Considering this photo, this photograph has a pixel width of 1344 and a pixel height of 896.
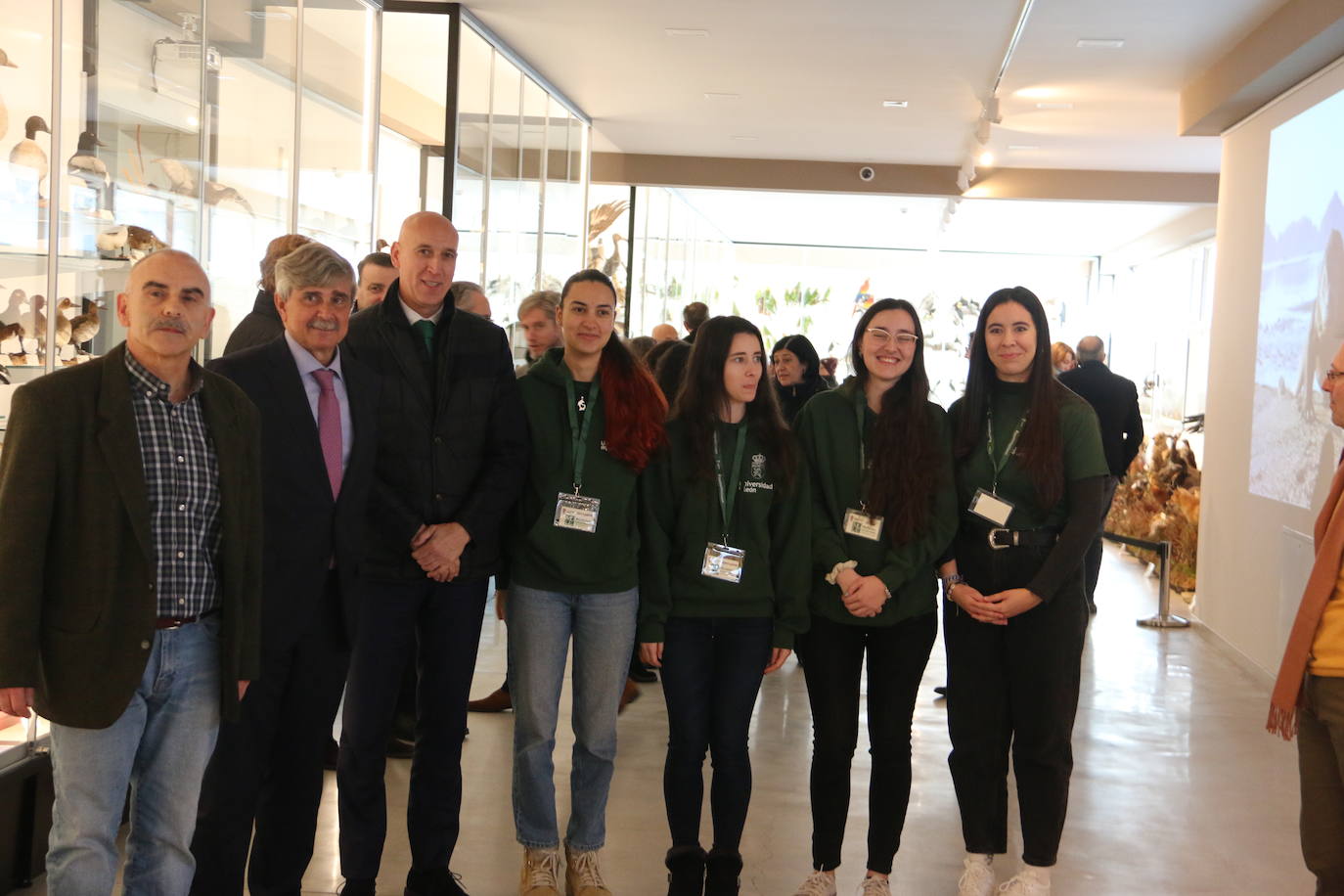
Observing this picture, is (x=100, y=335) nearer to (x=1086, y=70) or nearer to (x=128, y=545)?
(x=128, y=545)

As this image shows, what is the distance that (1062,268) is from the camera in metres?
23.3

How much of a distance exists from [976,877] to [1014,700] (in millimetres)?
549

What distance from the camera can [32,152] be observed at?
361cm

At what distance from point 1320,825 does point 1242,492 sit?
4.90 meters

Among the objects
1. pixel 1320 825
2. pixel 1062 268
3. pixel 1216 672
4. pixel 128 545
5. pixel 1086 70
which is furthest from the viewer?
pixel 1062 268

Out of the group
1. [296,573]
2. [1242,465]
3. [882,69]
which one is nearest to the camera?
[296,573]

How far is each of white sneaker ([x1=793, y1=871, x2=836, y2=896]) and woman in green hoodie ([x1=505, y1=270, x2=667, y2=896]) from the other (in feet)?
1.82

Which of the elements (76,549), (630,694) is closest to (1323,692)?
(76,549)

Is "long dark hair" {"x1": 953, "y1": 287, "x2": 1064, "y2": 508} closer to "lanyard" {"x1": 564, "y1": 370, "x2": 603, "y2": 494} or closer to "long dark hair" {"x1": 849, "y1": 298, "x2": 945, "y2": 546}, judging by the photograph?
"long dark hair" {"x1": 849, "y1": 298, "x2": 945, "y2": 546}

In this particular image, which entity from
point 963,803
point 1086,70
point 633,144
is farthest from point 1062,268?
point 963,803

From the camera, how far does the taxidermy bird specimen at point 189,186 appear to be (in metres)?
4.50

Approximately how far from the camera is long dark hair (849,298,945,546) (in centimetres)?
323

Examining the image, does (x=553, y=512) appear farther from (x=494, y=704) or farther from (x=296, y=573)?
(x=494, y=704)

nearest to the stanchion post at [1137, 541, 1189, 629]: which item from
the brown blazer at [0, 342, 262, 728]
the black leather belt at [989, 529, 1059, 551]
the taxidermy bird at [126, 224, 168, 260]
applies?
the black leather belt at [989, 529, 1059, 551]
